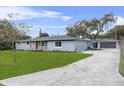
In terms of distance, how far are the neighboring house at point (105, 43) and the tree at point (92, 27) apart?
1532mm

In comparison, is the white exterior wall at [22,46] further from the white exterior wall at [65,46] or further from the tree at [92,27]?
the tree at [92,27]

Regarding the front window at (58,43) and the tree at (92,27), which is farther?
the tree at (92,27)

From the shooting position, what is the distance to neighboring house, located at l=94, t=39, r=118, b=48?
150 feet

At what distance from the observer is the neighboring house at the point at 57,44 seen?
1321 inches

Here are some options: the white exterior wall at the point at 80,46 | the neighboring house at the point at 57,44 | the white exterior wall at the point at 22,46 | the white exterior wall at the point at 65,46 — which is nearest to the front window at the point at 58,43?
the neighboring house at the point at 57,44

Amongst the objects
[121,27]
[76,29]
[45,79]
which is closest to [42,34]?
[76,29]

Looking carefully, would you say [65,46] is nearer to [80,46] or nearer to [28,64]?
[80,46]

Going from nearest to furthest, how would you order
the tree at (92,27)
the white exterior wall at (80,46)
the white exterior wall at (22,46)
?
1. the white exterior wall at (80,46)
2. the white exterior wall at (22,46)
3. the tree at (92,27)

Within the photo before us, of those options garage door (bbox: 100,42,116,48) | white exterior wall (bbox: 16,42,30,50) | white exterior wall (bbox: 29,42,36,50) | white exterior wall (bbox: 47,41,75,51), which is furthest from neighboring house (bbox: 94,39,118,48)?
white exterior wall (bbox: 16,42,30,50)

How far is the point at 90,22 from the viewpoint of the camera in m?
45.9

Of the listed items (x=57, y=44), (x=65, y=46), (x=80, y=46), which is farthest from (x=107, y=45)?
(x=65, y=46)

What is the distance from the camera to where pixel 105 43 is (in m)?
47.0

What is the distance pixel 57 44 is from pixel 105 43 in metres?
14.7
